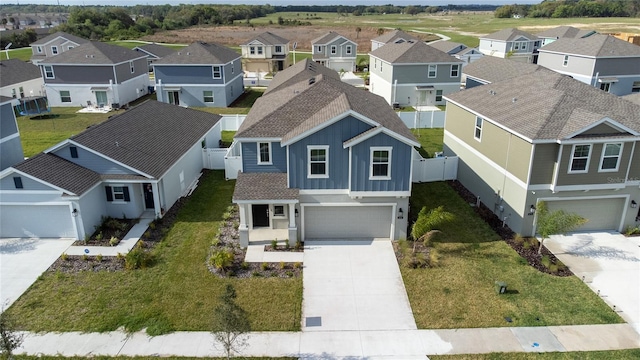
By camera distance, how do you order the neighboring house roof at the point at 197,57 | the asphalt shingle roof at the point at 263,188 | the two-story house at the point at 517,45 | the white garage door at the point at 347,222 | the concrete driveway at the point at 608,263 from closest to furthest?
the concrete driveway at the point at 608,263 → the asphalt shingle roof at the point at 263,188 → the white garage door at the point at 347,222 → the neighboring house roof at the point at 197,57 → the two-story house at the point at 517,45

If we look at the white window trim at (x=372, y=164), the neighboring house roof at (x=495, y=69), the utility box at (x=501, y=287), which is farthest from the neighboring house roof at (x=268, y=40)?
the utility box at (x=501, y=287)

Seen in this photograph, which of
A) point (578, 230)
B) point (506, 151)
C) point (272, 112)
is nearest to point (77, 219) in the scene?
point (272, 112)

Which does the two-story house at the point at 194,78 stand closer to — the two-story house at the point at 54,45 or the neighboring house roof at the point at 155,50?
the neighboring house roof at the point at 155,50

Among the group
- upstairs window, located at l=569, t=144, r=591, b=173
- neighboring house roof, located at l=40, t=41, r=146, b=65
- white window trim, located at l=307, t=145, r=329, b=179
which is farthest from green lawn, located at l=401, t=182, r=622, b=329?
neighboring house roof, located at l=40, t=41, r=146, b=65

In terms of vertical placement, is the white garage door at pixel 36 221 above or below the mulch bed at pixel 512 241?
above

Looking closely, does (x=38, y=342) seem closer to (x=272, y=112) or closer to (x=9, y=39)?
(x=272, y=112)

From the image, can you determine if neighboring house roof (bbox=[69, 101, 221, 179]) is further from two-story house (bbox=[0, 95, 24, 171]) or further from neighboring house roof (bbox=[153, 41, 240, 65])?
neighboring house roof (bbox=[153, 41, 240, 65])
